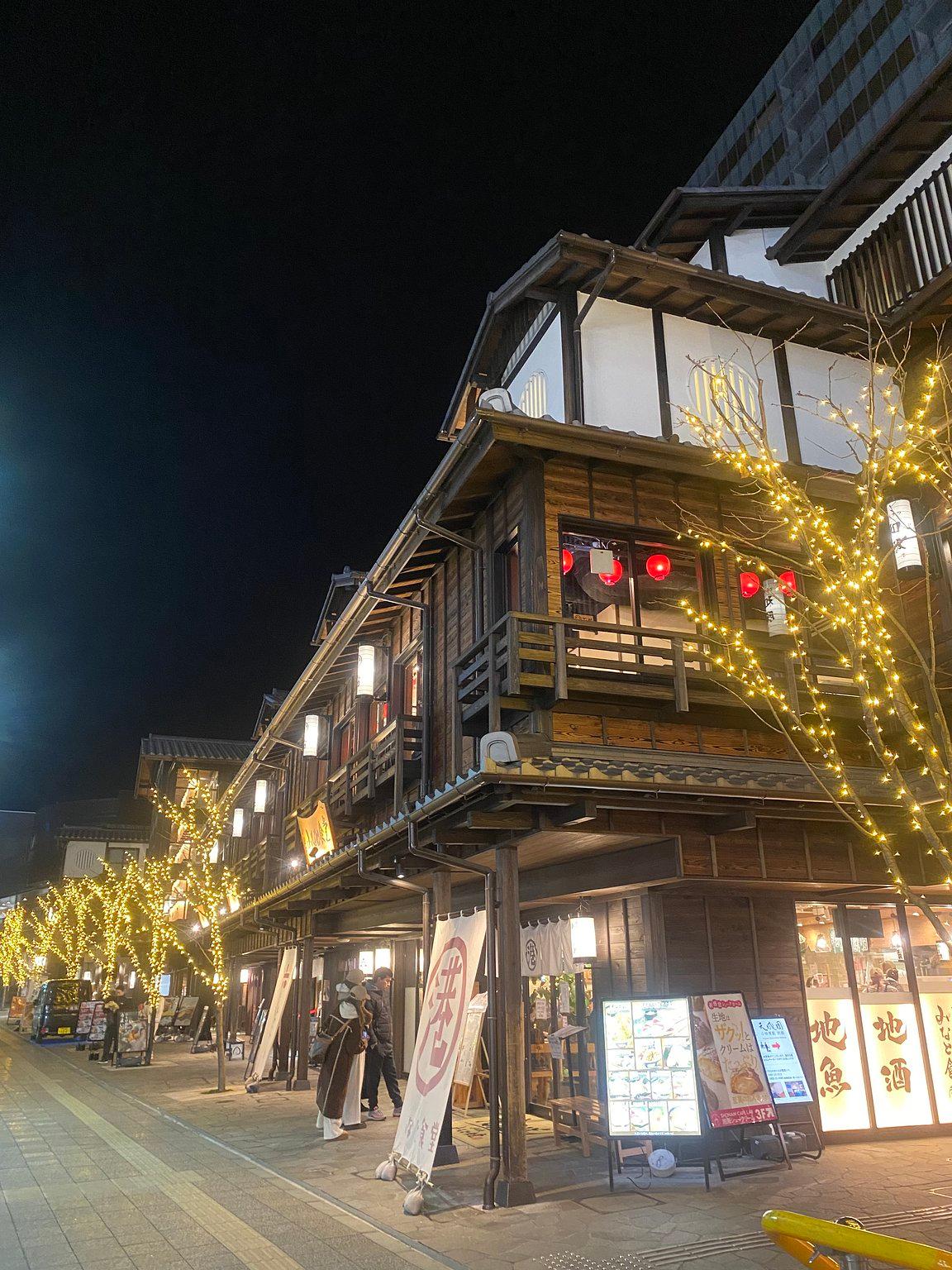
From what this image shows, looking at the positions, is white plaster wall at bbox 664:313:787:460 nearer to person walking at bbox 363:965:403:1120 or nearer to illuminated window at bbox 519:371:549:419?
illuminated window at bbox 519:371:549:419

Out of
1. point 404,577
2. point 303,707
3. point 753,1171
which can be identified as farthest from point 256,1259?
point 303,707

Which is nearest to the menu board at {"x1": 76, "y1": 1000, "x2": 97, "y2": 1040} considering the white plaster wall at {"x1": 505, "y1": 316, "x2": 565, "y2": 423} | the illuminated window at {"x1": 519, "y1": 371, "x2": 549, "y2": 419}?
the illuminated window at {"x1": 519, "y1": 371, "x2": 549, "y2": 419}

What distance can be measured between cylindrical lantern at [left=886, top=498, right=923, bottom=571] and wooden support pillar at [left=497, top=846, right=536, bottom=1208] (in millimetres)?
6572

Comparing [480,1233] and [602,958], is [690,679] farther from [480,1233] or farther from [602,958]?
[480,1233]

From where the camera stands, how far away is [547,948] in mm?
13141

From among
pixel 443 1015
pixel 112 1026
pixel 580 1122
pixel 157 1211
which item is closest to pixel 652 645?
pixel 443 1015

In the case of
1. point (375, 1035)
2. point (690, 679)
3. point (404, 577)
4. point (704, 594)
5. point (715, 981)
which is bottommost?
point (375, 1035)

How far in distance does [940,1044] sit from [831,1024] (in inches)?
72.2

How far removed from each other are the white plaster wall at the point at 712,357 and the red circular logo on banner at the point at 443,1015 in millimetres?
8140

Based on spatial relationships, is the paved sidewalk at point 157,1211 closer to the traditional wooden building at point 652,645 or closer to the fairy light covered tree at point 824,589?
the traditional wooden building at point 652,645

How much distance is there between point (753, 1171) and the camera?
9.95m

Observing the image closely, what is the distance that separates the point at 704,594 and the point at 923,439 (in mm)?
5266

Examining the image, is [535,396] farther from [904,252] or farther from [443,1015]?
[443,1015]

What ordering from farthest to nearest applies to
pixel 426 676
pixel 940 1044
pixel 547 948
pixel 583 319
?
1. pixel 426 676
2. pixel 547 948
3. pixel 583 319
4. pixel 940 1044
